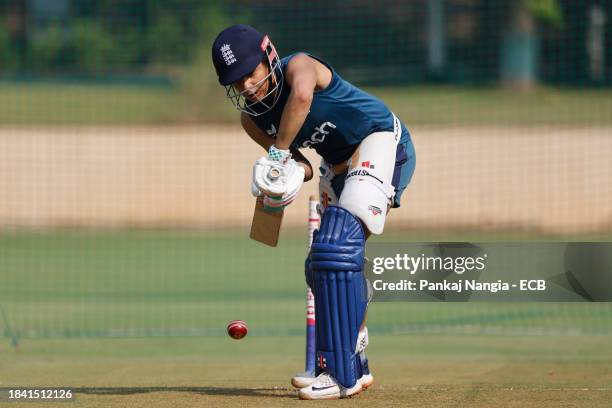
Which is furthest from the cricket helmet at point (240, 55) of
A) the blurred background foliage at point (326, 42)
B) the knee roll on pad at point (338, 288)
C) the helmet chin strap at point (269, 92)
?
the blurred background foliage at point (326, 42)

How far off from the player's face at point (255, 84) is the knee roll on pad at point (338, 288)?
70 cm

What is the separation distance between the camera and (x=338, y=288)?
5598 millimetres

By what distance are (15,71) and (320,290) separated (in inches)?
817

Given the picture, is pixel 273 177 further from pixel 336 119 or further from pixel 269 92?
pixel 336 119

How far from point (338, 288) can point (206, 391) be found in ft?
3.83

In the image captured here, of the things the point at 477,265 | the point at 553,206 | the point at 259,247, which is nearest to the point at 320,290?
the point at 477,265

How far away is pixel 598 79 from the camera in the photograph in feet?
71.4

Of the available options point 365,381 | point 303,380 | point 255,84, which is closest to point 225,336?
point 303,380

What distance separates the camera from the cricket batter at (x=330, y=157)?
5.47 m

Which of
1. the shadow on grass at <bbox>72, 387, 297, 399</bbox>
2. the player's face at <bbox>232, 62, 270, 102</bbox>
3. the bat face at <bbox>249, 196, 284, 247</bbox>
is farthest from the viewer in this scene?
the shadow on grass at <bbox>72, 387, 297, 399</bbox>

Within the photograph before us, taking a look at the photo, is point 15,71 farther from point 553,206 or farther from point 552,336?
point 552,336

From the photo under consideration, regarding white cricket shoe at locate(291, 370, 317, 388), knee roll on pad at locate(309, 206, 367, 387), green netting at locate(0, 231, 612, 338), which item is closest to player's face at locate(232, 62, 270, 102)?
knee roll on pad at locate(309, 206, 367, 387)

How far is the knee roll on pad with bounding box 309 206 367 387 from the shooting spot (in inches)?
219

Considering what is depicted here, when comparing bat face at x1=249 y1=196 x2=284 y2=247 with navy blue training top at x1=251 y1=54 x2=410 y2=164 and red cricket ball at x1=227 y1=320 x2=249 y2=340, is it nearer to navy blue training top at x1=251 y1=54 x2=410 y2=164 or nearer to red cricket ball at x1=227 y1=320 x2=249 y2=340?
navy blue training top at x1=251 y1=54 x2=410 y2=164
